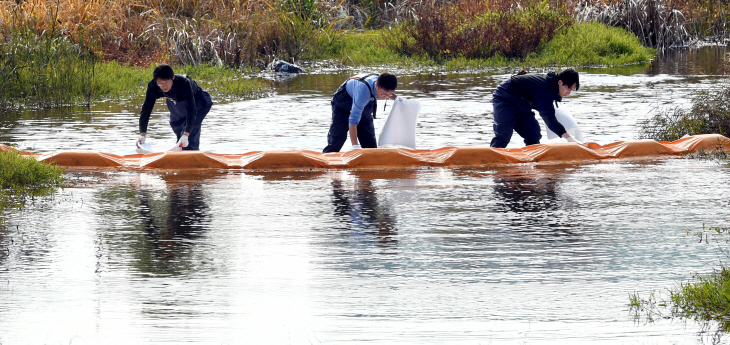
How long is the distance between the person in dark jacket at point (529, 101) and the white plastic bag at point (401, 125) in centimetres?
90

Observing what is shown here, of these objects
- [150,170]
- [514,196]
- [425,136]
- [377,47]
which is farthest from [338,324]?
[377,47]

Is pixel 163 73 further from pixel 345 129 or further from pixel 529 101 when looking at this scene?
pixel 529 101

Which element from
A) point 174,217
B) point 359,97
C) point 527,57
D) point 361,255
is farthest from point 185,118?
point 527,57

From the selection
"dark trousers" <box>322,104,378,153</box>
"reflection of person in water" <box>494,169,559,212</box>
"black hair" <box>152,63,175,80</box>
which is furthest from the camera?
"dark trousers" <box>322,104,378,153</box>

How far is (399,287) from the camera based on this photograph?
19.2ft

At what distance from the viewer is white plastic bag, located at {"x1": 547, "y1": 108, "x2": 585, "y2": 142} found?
1094cm

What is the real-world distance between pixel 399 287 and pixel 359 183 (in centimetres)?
385

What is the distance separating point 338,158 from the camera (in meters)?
10.6

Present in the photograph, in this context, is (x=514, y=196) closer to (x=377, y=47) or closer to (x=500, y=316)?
(x=500, y=316)

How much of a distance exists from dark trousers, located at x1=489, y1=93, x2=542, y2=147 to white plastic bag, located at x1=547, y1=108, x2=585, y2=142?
0.20 m

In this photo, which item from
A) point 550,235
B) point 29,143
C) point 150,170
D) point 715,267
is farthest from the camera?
point 29,143

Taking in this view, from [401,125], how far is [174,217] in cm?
349

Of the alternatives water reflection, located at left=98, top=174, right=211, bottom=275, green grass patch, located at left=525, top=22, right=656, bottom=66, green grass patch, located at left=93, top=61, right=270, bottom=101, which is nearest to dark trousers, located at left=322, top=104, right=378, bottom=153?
water reflection, located at left=98, top=174, right=211, bottom=275

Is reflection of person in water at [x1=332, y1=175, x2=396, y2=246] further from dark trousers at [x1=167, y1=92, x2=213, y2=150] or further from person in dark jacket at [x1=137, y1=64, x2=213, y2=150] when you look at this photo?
dark trousers at [x1=167, y1=92, x2=213, y2=150]
